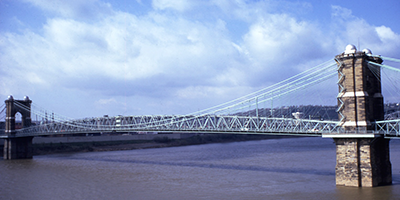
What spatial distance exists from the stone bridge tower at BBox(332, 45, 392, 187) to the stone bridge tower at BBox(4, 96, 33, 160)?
5198 centimetres

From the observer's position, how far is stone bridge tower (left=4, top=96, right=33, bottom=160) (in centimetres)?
6056

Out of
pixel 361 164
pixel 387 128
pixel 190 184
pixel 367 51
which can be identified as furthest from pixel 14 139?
pixel 387 128

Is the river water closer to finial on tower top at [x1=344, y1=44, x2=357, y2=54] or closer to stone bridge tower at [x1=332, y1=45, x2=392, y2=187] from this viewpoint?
stone bridge tower at [x1=332, y1=45, x2=392, y2=187]

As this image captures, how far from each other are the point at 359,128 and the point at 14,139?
5429 cm

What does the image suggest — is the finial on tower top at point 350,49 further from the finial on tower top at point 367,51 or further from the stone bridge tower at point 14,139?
the stone bridge tower at point 14,139

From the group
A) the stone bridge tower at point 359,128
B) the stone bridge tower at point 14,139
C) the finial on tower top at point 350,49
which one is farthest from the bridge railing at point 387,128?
the stone bridge tower at point 14,139

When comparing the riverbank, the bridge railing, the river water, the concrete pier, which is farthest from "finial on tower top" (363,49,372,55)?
the riverbank

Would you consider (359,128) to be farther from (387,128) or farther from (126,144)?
(126,144)

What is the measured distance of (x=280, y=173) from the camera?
33.8 metres

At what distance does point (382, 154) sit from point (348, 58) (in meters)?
7.32

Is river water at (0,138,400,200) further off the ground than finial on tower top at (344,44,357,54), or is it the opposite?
finial on tower top at (344,44,357,54)

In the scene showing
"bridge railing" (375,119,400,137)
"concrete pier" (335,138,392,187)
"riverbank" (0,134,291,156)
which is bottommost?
"riverbank" (0,134,291,156)

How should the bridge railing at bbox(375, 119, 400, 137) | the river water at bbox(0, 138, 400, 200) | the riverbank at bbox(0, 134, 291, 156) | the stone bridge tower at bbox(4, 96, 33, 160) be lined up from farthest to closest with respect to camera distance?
1. the riverbank at bbox(0, 134, 291, 156)
2. the stone bridge tower at bbox(4, 96, 33, 160)
3. the bridge railing at bbox(375, 119, 400, 137)
4. the river water at bbox(0, 138, 400, 200)

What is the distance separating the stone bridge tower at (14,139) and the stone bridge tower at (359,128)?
171 feet
